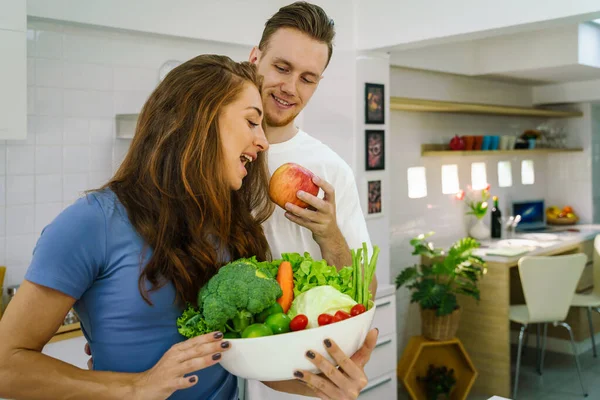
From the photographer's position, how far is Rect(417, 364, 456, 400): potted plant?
4105 millimetres

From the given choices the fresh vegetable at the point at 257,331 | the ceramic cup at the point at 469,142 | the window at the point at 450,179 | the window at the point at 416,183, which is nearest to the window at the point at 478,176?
the window at the point at 450,179

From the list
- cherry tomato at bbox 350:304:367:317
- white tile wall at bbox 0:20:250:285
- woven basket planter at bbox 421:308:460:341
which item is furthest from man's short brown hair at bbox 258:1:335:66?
woven basket planter at bbox 421:308:460:341

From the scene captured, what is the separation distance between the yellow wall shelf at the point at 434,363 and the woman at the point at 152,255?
2929 mm

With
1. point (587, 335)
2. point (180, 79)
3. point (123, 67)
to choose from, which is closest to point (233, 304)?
point (180, 79)

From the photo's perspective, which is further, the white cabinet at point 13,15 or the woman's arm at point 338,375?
the white cabinet at point 13,15

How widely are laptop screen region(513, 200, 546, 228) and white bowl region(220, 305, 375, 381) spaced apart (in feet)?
17.1

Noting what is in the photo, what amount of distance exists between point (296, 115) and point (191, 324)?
2.52ft

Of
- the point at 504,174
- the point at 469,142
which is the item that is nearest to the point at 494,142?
the point at 469,142

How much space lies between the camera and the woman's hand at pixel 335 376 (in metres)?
1.12

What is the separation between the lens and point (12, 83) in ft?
7.93

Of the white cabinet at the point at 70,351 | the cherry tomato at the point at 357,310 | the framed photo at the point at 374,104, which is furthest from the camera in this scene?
the framed photo at the point at 374,104

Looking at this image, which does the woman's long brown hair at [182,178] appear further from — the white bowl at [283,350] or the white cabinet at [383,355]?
the white cabinet at [383,355]

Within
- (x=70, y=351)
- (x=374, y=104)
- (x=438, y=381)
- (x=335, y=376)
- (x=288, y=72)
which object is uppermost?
(x=374, y=104)

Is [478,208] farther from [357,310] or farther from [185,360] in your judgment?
[185,360]
